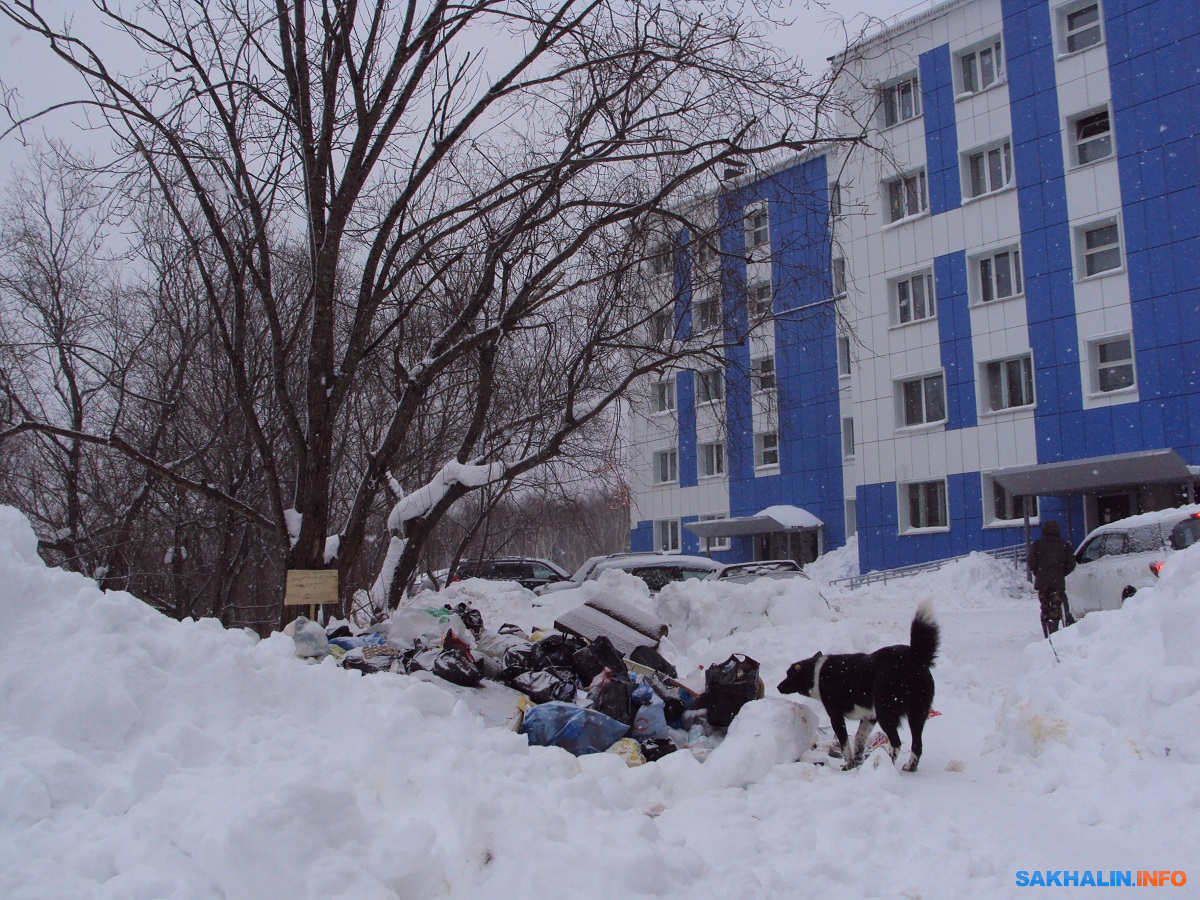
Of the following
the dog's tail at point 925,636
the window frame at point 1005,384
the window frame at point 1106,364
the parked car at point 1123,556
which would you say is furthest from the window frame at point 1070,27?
the dog's tail at point 925,636

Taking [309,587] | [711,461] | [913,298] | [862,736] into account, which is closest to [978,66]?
[913,298]

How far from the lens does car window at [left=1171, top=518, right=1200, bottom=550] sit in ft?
36.1

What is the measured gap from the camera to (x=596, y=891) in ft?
11.0

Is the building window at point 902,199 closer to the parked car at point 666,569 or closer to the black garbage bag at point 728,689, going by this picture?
the parked car at point 666,569

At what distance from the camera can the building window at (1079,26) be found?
22234 mm

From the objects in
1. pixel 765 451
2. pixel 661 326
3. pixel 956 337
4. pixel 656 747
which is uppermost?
pixel 956 337

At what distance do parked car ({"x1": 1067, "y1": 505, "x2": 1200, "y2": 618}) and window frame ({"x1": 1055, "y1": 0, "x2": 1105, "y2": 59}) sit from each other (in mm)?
15646

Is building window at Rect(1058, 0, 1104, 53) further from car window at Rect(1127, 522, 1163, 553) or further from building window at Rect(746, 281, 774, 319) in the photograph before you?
building window at Rect(746, 281, 774, 319)

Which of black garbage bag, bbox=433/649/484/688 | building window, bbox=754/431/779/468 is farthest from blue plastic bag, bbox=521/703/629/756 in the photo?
building window, bbox=754/431/779/468

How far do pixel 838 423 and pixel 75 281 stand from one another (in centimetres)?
2140

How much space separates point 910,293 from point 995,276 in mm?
2423

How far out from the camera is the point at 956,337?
24203mm

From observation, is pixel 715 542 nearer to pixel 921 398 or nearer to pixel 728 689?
pixel 921 398

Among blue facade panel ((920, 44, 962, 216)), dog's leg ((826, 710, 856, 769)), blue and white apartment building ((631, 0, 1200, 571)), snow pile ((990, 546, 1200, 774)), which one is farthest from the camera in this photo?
blue facade panel ((920, 44, 962, 216))
